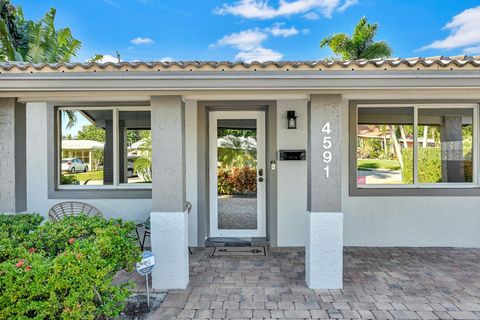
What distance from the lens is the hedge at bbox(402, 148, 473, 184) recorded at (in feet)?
20.1

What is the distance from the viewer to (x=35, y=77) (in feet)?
12.1

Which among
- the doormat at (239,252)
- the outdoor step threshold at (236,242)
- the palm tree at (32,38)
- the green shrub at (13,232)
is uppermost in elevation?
the palm tree at (32,38)

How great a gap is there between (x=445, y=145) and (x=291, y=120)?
3489 mm

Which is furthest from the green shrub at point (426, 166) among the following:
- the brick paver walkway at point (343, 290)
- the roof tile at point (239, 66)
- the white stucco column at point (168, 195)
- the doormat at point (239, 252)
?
the white stucco column at point (168, 195)

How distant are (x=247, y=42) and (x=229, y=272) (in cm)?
1693

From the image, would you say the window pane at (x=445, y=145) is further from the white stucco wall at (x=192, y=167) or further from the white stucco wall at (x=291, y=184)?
the white stucco wall at (x=192, y=167)

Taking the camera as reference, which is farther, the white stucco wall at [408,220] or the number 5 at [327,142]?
the white stucco wall at [408,220]

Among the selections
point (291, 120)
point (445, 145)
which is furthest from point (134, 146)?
point (445, 145)

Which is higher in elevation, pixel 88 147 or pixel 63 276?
pixel 88 147

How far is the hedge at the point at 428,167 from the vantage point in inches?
241

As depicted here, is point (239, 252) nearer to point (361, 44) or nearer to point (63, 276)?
point (63, 276)

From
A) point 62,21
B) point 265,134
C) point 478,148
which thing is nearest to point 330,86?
point 265,134

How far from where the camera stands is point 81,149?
6219 millimetres

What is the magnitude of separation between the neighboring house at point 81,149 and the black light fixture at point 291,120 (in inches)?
159
